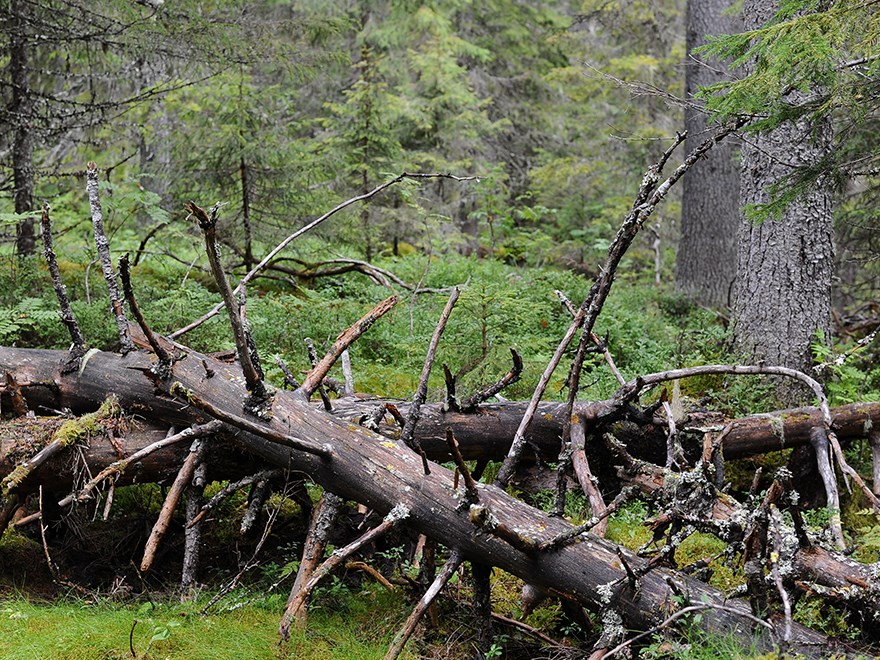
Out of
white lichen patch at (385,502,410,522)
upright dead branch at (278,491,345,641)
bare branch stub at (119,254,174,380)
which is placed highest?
bare branch stub at (119,254,174,380)

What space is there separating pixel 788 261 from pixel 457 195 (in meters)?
13.2

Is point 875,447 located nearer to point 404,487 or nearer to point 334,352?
point 404,487

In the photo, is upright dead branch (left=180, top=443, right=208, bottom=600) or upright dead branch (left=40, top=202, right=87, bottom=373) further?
upright dead branch (left=40, top=202, right=87, bottom=373)

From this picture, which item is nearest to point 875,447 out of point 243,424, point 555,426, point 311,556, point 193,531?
point 555,426

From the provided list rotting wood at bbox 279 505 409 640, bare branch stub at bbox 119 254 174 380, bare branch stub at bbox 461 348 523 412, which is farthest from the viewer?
bare branch stub at bbox 461 348 523 412

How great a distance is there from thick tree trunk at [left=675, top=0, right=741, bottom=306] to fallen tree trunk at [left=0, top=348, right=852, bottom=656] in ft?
30.4

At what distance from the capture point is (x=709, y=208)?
12469 mm

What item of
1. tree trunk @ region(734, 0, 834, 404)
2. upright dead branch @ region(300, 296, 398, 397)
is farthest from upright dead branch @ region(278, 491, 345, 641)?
tree trunk @ region(734, 0, 834, 404)

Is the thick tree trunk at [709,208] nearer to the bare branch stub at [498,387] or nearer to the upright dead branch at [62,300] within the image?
the bare branch stub at [498,387]

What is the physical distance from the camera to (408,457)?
14.0 ft

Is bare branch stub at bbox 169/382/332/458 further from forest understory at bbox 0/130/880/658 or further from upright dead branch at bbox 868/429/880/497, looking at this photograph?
upright dead branch at bbox 868/429/880/497

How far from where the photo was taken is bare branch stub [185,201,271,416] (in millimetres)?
Result: 3170

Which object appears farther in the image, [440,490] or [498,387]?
[498,387]

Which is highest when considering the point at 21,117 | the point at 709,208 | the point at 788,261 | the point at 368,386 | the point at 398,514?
the point at 21,117
